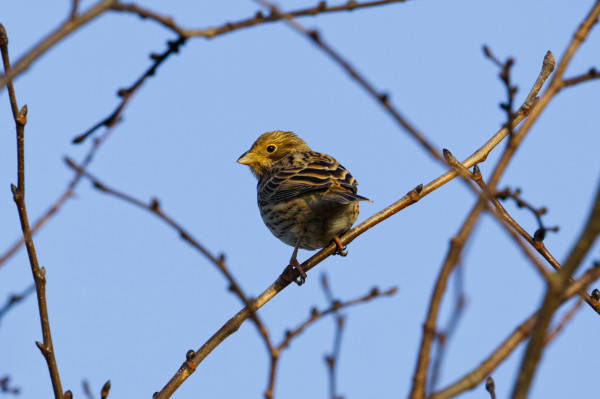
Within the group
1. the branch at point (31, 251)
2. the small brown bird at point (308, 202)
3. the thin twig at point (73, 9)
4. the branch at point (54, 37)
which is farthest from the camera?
the small brown bird at point (308, 202)

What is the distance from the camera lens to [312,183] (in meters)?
8.14

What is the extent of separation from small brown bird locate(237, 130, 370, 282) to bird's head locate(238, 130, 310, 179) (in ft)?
2.42

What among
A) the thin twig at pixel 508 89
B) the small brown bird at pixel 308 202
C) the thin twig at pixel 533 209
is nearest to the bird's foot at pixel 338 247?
the small brown bird at pixel 308 202

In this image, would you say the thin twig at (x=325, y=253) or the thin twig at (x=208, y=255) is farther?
the thin twig at (x=325, y=253)

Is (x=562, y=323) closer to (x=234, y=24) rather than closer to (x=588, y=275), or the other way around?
(x=588, y=275)

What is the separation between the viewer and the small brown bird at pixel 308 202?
25.5 feet

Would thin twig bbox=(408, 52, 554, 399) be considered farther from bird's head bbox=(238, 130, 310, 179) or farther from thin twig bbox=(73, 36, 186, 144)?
bird's head bbox=(238, 130, 310, 179)

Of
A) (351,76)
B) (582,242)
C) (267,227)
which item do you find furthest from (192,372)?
(267,227)

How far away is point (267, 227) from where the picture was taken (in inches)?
363

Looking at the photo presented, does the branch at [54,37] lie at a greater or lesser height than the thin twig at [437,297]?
greater

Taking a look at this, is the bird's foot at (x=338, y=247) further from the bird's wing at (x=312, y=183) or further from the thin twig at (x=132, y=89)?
the thin twig at (x=132, y=89)

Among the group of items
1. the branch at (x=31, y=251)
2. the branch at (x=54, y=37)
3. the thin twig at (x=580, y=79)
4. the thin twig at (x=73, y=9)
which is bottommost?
the thin twig at (x=580, y=79)

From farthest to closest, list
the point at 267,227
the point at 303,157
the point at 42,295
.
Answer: the point at 303,157
the point at 267,227
the point at 42,295

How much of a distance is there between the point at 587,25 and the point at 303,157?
7.45 meters
